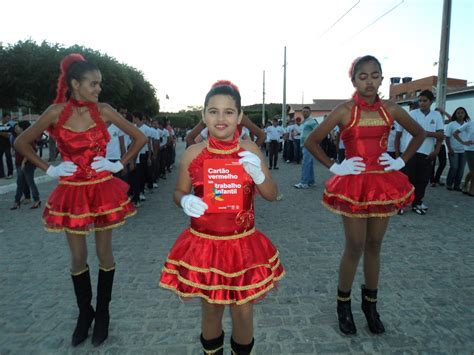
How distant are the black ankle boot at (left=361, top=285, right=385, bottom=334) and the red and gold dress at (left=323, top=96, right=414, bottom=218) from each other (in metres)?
0.75

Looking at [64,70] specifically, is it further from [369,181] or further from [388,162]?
[388,162]

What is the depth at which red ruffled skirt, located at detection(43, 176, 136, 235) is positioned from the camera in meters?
3.04

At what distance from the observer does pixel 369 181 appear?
314 cm

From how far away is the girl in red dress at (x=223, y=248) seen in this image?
7.27 feet

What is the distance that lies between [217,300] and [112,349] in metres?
1.44

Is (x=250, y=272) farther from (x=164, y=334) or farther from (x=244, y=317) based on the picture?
(x=164, y=334)

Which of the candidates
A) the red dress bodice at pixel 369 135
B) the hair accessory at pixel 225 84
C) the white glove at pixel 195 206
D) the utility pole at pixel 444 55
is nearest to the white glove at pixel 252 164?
the white glove at pixel 195 206

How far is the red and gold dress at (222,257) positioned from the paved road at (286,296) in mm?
1085

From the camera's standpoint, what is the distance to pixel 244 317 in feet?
7.63

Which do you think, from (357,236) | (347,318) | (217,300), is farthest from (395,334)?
(217,300)

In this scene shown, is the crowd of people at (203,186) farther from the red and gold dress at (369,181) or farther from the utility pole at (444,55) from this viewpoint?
the utility pole at (444,55)

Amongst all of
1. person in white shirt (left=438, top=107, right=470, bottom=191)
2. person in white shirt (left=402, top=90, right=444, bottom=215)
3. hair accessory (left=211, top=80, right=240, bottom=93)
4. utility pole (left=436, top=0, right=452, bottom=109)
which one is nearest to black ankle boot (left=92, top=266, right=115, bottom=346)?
hair accessory (left=211, top=80, right=240, bottom=93)

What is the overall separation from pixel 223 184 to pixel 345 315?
6.23 feet

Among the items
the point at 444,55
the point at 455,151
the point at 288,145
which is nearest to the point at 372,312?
the point at 455,151
